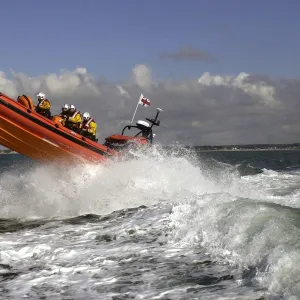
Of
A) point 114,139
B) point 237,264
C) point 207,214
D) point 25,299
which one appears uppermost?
point 114,139

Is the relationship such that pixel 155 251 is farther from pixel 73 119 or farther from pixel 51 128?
pixel 73 119

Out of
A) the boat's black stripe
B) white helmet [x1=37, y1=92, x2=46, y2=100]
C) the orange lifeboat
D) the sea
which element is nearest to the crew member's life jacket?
the orange lifeboat

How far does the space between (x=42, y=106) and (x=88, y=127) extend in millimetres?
1486

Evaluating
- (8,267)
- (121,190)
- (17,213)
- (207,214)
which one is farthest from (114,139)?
(8,267)

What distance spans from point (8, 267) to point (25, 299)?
1.19 m

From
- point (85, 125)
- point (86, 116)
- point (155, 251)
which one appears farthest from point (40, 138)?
point (155, 251)

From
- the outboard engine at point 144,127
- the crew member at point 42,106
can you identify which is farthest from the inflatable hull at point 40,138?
the outboard engine at point 144,127

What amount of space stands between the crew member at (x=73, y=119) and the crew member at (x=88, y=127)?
8.1 inches

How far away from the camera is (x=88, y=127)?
38.4ft

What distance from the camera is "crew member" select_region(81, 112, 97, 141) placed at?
1166 cm

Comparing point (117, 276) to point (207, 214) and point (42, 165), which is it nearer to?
point (207, 214)

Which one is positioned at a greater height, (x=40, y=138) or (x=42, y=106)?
(x=42, y=106)

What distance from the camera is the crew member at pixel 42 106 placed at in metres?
10.7

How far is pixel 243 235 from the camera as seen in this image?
197 inches
